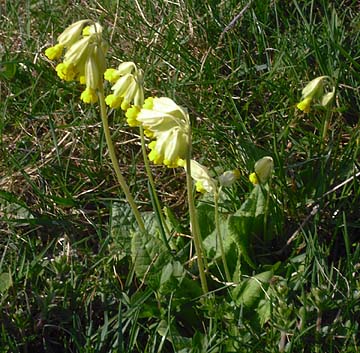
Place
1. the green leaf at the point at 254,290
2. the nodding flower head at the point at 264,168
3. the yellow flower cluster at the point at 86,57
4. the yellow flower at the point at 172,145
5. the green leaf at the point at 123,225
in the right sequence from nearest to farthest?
the yellow flower at the point at 172,145 → the yellow flower cluster at the point at 86,57 → the green leaf at the point at 254,290 → the nodding flower head at the point at 264,168 → the green leaf at the point at 123,225

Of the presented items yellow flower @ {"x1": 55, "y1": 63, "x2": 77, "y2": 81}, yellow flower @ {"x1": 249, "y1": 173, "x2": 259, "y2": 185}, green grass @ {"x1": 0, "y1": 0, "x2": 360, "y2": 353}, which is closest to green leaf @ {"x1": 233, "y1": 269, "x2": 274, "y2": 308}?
green grass @ {"x1": 0, "y1": 0, "x2": 360, "y2": 353}

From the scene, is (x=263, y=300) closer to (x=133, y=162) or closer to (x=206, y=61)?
(x=133, y=162)

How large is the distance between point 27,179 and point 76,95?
51cm

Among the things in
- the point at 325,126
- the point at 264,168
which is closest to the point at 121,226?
the point at 264,168

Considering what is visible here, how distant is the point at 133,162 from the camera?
262 cm

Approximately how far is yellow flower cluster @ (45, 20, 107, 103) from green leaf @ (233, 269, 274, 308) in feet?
2.05

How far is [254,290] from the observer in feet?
6.92

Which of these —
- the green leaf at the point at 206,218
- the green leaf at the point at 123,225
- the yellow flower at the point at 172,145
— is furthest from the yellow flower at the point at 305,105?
the yellow flower at the point at 172,145

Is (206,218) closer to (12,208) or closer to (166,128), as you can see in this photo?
(166,128)

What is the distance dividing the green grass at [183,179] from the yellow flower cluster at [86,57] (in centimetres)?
50

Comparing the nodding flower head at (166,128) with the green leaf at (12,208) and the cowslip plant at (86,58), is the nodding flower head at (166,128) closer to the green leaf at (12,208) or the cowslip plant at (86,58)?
the cowslip plant at (86,58)

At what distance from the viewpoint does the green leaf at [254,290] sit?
2.10m

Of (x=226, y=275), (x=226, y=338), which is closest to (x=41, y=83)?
(x=226, y=275)

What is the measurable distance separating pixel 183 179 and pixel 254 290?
2.04 feet
